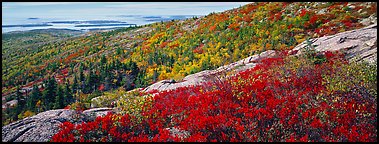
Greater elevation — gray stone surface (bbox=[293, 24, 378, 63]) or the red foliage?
gray stone surface (bbox=[293, 24, 378, 63])

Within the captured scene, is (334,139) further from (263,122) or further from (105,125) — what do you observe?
(105,125)

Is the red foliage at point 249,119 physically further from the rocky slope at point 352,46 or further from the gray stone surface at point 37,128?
the rocky slope at point 352,46

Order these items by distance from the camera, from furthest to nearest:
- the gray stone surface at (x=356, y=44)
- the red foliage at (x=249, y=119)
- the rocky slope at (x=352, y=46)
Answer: the rocky slope at (x=352, y=46)
the gray stone surface at (x=356, y=44)
the red foliage at (x=249, y=119)

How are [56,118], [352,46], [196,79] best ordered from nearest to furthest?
[56,118]
[352,46]
[196,79]

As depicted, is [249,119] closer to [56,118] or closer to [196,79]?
[56,118]

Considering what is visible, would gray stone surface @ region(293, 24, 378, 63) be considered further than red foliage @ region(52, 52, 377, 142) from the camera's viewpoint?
Yes

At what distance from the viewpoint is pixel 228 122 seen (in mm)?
7246

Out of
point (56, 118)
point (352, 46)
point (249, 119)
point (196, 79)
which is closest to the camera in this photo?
point (249, 119)

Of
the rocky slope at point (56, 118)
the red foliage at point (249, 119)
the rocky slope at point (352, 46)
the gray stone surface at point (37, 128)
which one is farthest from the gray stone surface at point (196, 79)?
the gray stone surface at point (37, 128)

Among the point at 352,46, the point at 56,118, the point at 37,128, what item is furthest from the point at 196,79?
the point at 37,128

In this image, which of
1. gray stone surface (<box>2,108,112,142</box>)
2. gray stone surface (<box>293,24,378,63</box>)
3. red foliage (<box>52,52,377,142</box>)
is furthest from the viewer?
gray stone surface (<box>293,24,378,63</box>)

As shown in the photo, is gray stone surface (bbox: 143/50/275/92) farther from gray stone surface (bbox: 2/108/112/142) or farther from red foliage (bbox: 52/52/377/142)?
gray stone surface (bbox: 2/108/112/142)

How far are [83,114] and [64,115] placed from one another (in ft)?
2.05

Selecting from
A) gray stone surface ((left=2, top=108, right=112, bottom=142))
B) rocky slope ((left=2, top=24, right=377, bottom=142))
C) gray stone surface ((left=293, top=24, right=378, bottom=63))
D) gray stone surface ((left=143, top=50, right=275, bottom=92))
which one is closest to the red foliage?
gray stone surface ((left=2, top=108, right=112, bottom=142))
